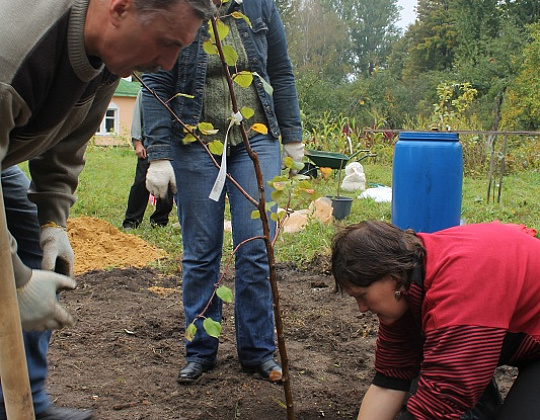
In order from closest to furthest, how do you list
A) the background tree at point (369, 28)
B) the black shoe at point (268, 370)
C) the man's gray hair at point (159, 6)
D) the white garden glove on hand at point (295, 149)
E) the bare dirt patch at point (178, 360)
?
the man's gray hair at point (159, 6)
the bare dirt patch at point (178, 360)
the black shoe at point (268, 370)
the white garden glove on hand at point (295, 149)
the background tree at point (369, 28)

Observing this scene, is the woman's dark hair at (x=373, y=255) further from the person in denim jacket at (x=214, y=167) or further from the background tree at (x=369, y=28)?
the background tree at (x=369, y=28)

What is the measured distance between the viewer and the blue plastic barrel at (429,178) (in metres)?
4.62

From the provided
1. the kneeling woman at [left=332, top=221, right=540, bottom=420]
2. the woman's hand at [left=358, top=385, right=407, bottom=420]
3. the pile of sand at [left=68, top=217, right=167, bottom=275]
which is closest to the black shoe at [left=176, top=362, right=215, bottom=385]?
the woman's hand at [left=358, top=385, right=407, bottom=420]

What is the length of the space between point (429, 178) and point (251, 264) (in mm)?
2359

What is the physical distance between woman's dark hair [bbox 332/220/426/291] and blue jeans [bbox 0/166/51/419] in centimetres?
97

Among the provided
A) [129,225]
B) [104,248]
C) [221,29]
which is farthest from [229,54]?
[129,225]

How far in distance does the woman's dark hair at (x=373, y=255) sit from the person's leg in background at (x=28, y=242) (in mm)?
972

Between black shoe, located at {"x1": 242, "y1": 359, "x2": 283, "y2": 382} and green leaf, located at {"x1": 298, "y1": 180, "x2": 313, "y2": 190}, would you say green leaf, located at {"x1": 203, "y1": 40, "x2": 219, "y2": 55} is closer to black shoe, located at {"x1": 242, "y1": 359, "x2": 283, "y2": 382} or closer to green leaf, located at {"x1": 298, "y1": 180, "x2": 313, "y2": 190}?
green leaf, located at {"x1": 298, "y1": 180, "x2": 313, "y2": 190}

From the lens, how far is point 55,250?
206 centimetres

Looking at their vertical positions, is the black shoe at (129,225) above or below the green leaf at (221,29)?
below

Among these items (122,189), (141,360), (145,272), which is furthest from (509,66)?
(141,360)

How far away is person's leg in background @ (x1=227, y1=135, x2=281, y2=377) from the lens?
104 inches

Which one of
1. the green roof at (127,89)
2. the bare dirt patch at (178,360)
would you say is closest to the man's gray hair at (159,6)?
the bare dirt patch at (178,360)

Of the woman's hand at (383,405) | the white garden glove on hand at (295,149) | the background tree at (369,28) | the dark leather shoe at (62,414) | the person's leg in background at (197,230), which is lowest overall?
the dark leather shoe at (62,414)
